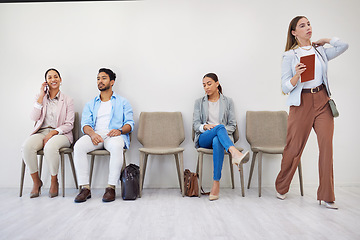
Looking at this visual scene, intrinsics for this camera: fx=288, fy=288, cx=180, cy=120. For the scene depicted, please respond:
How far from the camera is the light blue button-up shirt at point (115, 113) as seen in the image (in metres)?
3.16

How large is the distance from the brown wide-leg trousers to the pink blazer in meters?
2.29

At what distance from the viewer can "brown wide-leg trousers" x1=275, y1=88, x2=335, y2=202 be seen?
8.20 ft

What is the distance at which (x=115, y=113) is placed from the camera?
3.21 m

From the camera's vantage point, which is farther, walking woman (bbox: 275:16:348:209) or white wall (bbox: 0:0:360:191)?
white wall (bbox: 0:0:360:191)

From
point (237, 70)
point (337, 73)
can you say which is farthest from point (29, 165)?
point (337, 73)

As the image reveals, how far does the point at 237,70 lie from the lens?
11.6 ft

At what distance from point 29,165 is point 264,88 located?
2.78 metres

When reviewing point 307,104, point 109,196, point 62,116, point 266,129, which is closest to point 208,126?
point 266,129

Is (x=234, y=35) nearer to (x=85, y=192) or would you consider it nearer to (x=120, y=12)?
(x=120, y=12)

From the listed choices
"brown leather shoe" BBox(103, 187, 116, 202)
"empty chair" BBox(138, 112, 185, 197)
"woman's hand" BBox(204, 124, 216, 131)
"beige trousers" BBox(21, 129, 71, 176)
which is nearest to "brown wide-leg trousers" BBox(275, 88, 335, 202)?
"woman's hand" BBox(204, 124, 216, 131)

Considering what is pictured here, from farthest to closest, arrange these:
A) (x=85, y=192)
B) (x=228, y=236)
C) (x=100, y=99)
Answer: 1. (x=100, y=99)
2. (x=85, y=192)
3. (x=228, y=236)

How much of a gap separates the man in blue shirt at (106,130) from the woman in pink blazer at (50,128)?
22 centimetres

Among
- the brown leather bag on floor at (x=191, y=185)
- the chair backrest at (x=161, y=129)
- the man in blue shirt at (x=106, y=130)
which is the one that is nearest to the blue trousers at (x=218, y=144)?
the brown leather bag on floor at (x=191, y=185)

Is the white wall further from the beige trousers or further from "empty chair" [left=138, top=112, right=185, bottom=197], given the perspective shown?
the beige trousers
